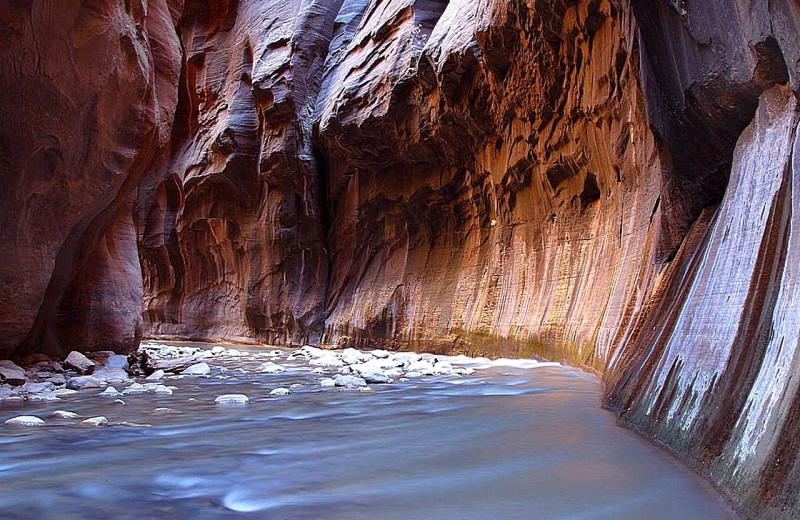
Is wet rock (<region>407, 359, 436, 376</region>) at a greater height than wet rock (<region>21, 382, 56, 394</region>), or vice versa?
wet rock (<region>407, 359, 436, 376</region>)

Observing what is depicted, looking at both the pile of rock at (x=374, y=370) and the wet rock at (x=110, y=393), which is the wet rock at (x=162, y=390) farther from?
the pile of rock at (x=374, y=370)

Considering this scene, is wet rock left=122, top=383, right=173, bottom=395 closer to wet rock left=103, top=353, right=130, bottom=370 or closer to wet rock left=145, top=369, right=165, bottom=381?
wet rock left=145, top=369, right=165, bottom=381

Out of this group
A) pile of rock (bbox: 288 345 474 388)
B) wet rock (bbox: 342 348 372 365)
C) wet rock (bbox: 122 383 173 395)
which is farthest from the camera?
wet rock (bbox: 342 348 372 365)

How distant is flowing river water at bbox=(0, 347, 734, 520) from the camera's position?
1732 mm

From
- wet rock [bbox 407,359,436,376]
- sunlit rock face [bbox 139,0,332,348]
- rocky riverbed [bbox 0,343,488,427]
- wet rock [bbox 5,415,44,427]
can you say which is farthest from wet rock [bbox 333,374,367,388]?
sunlit rock face [bbox 139,0,332,348]

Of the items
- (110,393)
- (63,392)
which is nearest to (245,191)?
(63,392)

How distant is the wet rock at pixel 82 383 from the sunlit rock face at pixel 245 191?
7902 mm

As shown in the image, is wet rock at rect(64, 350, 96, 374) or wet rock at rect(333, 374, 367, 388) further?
wet rock at rect(64, 350, 96, 374)

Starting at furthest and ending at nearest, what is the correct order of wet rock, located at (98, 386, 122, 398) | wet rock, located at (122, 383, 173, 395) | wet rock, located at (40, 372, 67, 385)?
wet rock, located at (40, 372, 67, 385) → wet rock, located at (122, 383, 173, 395) → wet rock, located at (98, 386, 122, 398)

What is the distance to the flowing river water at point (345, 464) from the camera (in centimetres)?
173

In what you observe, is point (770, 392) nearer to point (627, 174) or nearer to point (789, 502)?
point (789, 502)

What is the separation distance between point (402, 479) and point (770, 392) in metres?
1.18

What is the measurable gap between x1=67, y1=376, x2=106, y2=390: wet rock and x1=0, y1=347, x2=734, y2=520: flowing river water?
90 centimetres

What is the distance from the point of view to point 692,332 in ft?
8.54
